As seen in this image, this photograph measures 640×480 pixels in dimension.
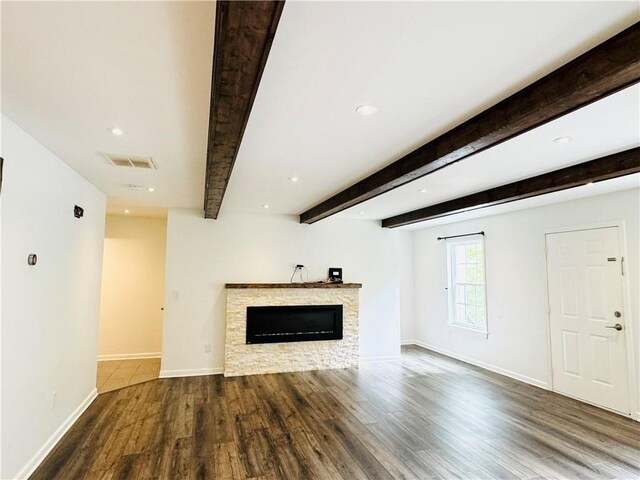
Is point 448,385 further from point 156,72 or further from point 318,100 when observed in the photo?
point 156,72

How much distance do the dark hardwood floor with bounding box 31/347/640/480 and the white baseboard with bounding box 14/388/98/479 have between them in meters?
0.06

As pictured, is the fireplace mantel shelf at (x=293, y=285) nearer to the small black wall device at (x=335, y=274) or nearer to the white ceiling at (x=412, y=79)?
the small black wall device at (x=335, y=274)

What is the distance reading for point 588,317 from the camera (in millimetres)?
4273

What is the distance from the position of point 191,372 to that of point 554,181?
205 inches

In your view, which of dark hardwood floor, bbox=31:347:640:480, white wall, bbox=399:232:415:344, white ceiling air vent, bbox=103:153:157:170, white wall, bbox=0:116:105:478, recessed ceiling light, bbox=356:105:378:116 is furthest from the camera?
white wall, bbox=399:232:415:344

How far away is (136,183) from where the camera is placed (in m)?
3.86

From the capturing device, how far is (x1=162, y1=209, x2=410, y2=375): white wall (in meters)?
5.28

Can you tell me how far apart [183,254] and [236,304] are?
111cm

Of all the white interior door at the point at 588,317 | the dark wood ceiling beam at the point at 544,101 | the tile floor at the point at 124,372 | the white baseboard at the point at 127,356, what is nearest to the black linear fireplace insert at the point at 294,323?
the tile floor at the point at 124,372

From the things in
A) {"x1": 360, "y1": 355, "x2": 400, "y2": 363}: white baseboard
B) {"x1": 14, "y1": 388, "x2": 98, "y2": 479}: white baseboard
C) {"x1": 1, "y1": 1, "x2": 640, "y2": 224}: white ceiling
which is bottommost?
A: {"x1": 360, "y1": 355, "x2": 400, "y2": 363}: white baseboard

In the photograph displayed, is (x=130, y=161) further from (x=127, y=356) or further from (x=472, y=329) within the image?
(x=472, y=329)

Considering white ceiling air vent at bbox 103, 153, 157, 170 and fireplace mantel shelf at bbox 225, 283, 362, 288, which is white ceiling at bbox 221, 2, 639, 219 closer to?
white ceiling air vent at bbox 103, 153, 157, 170

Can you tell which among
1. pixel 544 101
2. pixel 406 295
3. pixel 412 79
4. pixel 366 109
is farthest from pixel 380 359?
pixel 412 79

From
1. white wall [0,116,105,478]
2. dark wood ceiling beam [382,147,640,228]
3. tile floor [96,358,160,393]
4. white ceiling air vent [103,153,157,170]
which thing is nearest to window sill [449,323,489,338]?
dark wood ceiling beam [382,147,640,228]
